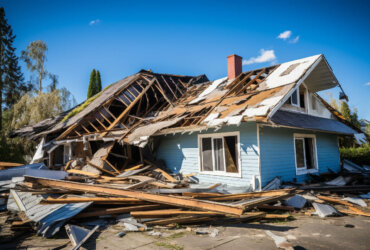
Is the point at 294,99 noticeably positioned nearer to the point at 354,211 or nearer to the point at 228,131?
the point at 228,131

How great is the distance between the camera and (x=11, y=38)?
1266 inches

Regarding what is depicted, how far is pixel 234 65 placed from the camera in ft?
44.4

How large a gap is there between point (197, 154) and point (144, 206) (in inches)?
186

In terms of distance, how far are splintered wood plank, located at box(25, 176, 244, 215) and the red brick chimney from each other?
32.0 feet

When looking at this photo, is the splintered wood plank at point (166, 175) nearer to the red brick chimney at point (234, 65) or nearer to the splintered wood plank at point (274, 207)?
the splintered wood plank at point (274, 207)

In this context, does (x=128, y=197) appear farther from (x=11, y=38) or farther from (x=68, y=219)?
(x=11, y=38)

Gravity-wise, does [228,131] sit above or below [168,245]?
above

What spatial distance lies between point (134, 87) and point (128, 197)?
412 inches

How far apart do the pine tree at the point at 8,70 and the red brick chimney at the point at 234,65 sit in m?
30.1

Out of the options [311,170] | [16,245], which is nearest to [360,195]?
[311,170]

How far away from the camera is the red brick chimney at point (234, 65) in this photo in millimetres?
13500

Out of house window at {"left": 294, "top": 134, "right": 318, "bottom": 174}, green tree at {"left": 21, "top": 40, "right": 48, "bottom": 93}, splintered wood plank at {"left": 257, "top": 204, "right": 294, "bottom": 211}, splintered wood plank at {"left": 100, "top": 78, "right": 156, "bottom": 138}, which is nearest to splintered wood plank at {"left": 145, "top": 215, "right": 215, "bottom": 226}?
splintered wood plank at {"left": 257, "top": 204, "right": 294, "bottom": 211}

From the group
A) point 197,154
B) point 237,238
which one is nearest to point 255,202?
point 237,238

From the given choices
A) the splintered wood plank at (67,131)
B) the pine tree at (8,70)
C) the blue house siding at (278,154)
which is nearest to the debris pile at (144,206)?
the blue house siding at (278,154)
